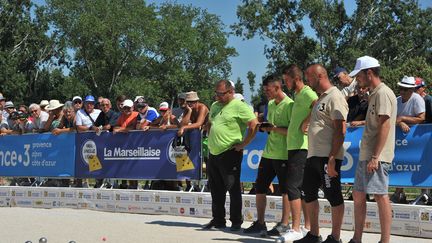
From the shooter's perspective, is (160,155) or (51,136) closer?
(160,155)

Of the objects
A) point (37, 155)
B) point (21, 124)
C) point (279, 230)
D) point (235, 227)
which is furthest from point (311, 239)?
point (21, 124)

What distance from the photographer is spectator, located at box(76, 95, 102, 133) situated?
12344 mm

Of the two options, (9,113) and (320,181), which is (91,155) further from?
(320,181)

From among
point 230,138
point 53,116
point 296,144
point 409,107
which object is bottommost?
point 296,144

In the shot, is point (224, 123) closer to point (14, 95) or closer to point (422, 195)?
point (422, 195)

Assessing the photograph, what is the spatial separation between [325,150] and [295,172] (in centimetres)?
93

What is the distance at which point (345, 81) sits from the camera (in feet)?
29.4

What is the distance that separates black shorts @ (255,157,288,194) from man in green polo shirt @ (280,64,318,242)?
0.77 feet

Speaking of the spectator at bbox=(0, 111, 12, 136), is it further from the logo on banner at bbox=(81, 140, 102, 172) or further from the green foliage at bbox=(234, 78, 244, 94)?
the green foliage at bbox=(234, 78, 244, 94)

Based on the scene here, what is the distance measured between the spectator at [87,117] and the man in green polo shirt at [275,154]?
5.07 metres

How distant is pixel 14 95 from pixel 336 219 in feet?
162

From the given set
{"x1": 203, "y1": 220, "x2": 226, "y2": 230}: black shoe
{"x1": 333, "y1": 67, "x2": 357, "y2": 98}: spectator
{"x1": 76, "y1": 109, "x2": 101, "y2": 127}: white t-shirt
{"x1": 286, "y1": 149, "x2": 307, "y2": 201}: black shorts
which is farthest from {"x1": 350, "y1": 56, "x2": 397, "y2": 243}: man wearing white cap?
{"x1": 76, "y1": 109, "x2": 101, "y2": 127}: white t-shirt

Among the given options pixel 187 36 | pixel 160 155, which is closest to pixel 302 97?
pixel 160 155

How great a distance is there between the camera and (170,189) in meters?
11.4
